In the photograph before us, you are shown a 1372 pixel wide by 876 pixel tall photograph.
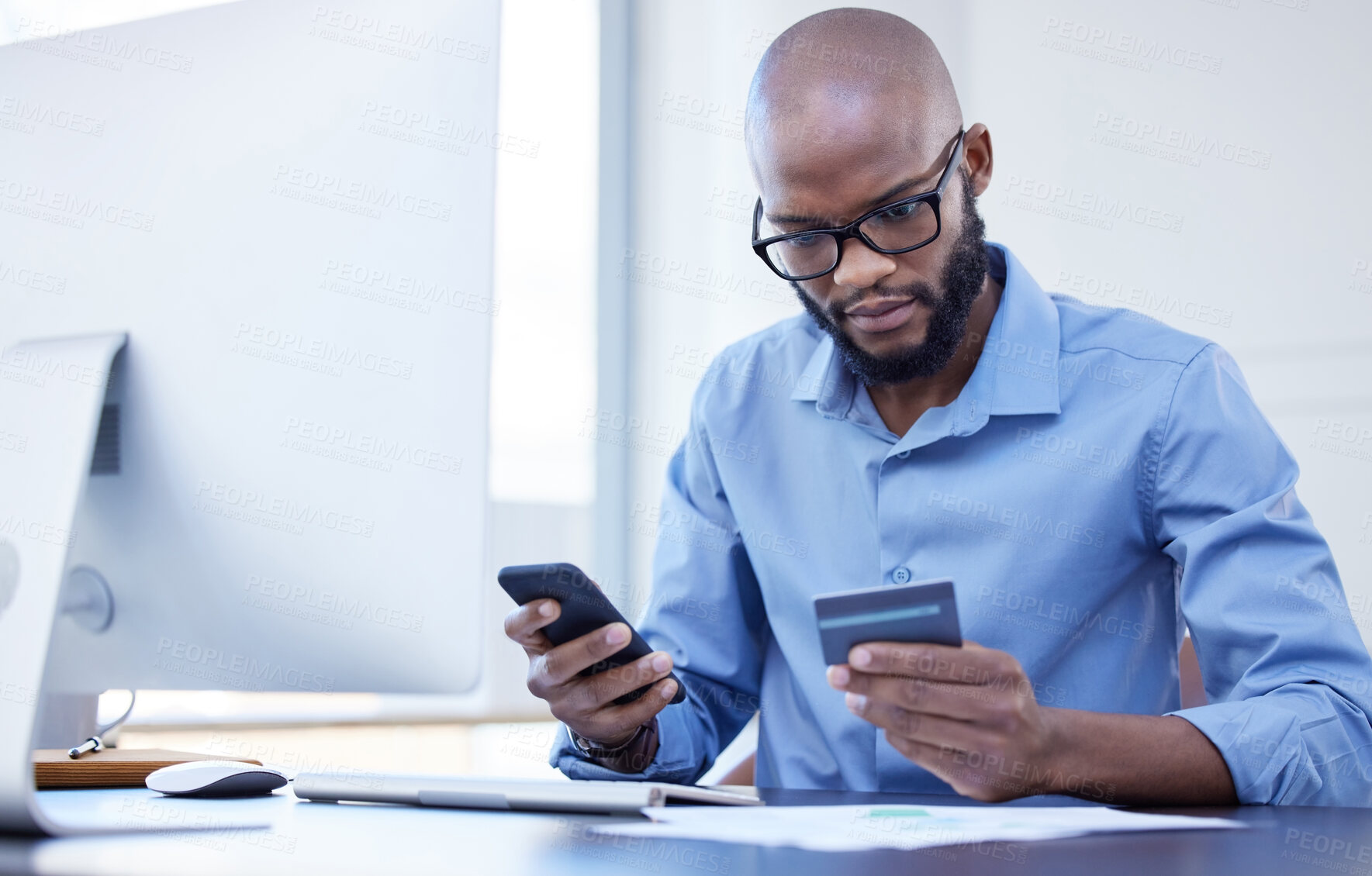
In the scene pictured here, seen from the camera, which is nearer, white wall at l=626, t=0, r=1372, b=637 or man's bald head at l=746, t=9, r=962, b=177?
man's bald head at l=746, t=9, r=962, b=177

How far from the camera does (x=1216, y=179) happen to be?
2.25m

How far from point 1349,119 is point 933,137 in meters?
1.36

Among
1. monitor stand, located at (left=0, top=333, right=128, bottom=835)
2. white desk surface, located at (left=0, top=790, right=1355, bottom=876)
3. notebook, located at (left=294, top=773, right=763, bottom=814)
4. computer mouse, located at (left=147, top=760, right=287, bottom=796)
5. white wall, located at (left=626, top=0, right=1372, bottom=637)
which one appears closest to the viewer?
white desk surface, located at (left=0, top=790, right=1355, bottom=876)

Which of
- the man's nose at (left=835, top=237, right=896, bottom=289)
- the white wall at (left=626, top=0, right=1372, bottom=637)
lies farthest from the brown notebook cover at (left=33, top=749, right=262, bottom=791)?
the white wall at (left=626, top=0, right=1372, bottom=637)

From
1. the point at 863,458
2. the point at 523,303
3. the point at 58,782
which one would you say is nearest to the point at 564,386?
the point at 523,303

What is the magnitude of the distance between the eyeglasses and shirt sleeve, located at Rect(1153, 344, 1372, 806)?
33 centimetres

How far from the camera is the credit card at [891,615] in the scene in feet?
2.16

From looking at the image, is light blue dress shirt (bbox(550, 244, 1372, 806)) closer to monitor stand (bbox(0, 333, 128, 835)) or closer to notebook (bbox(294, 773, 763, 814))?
notebook (bbox(294, 773, 763, 814))

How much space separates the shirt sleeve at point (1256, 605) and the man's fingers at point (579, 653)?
0.50 metres

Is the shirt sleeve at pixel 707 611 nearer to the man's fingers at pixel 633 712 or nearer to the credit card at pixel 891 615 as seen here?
the man's fingers at pixel 633 712

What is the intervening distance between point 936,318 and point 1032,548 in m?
0.28

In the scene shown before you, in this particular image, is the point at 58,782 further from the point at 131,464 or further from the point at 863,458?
the point at 863,458

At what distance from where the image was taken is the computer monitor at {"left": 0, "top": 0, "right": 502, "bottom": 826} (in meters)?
0.79

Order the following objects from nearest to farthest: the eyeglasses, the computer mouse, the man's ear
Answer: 1. the computer mouse
2. the eyeglasses
3. the man's ear
